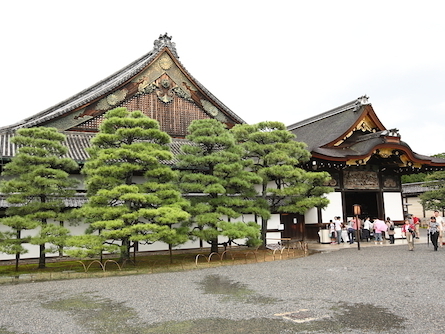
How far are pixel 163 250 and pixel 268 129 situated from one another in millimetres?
7698

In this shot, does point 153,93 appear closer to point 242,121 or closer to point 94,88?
point 242,121

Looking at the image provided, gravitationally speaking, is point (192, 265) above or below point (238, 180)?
below

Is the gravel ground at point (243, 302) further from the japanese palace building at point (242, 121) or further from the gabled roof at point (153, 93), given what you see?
the gabled roof at point (153, 93)

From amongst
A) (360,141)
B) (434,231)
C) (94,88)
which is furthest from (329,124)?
(94,88)

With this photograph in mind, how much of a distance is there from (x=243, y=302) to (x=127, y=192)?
6.49 m

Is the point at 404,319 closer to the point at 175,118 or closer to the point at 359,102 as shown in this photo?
the point at 175,118

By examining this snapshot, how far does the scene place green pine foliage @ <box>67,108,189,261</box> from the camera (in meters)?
12.3

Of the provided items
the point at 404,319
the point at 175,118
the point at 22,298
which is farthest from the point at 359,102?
the point at 22,298

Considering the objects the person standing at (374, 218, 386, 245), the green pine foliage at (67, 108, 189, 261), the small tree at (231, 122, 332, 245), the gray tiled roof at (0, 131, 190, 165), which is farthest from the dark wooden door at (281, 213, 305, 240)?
the green pine foliage at (67, 108, 189, 261)

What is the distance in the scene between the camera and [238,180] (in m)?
14.8

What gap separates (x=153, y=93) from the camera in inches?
871

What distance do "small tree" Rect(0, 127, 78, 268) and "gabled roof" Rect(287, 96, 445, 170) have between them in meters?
13.0

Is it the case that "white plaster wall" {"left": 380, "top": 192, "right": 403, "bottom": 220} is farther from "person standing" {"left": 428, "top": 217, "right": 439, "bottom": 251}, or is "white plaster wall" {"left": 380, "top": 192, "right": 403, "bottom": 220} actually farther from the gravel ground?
the gravel ground

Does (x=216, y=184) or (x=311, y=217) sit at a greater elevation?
(x=216, y=184)
